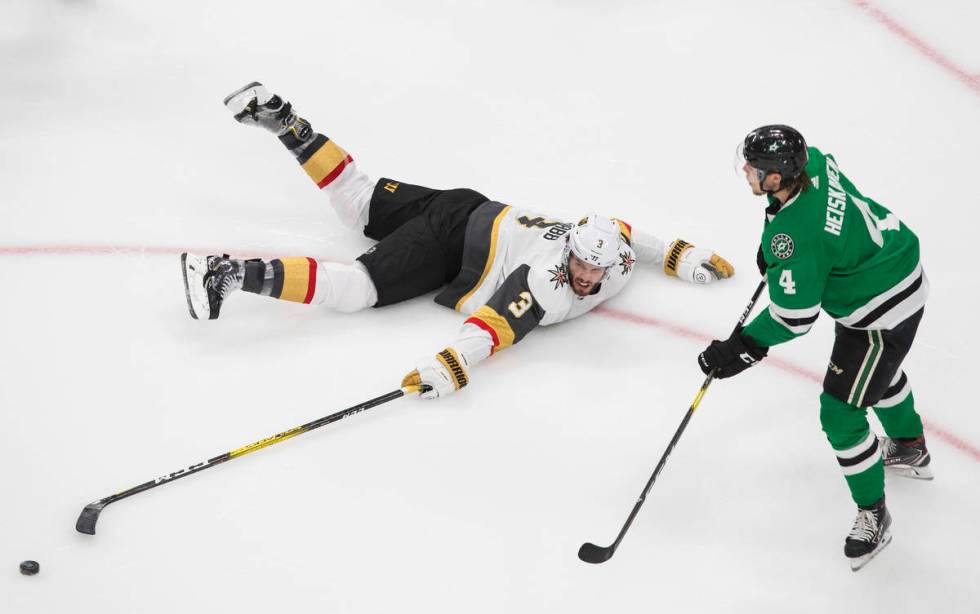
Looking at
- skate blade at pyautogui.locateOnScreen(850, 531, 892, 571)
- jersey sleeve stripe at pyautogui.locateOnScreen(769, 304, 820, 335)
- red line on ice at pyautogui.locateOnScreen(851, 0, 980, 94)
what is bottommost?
skate blade at pyautogui.locateOnScreen(850, 531, 892, 571)

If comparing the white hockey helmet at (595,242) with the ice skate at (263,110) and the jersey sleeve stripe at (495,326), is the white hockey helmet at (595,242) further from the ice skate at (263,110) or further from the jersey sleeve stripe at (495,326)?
the ice skate at (263,110)

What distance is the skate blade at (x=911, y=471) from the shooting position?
3404 millimetres

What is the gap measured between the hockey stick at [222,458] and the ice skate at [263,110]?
132 cm

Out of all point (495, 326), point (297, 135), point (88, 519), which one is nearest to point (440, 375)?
point (495, 326)

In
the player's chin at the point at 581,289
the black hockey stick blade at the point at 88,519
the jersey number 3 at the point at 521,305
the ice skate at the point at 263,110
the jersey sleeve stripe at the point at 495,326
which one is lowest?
the black hockey stick blade at the point at 88,519

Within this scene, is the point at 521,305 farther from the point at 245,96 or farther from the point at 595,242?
the point at 245,96

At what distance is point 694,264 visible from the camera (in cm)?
420

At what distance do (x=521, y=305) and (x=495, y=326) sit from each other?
5.1 inches

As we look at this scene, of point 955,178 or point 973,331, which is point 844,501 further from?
point 955,178

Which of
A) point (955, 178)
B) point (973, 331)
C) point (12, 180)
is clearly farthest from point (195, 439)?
point (955, 178)

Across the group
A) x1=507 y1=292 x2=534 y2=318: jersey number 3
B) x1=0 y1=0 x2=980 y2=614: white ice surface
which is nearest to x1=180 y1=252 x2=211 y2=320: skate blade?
x1=0 y1=0 x2=980 y2=614: white ice surface

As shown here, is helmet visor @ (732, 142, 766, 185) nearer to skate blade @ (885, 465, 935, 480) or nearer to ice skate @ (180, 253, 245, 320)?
skate blade @ (885, 465, 935, 480)

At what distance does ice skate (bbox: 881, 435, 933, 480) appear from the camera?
338cm

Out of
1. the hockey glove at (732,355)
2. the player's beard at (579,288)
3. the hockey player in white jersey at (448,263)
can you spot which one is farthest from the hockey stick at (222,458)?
the hockey glove at (732,355)
